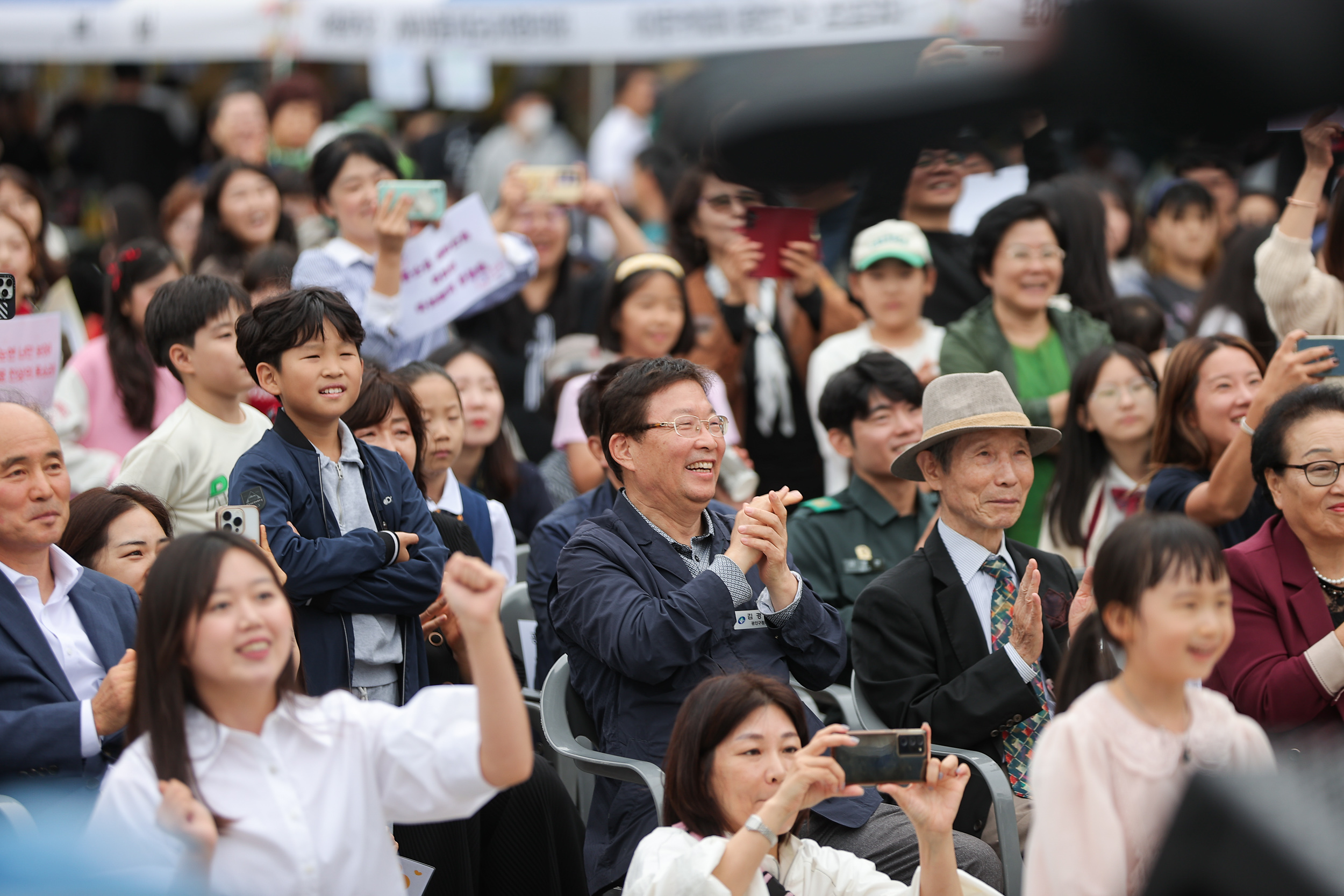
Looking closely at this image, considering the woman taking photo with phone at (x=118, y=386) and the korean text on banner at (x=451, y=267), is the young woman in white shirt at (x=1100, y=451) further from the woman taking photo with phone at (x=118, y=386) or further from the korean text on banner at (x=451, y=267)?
the woman taking photo with phone at (x=118, y=386)

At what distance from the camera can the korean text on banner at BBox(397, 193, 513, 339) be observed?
5281mm

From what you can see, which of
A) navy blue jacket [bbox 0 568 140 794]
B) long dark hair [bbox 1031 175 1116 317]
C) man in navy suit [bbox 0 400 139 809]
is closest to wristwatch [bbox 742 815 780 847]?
man in navy suit [bbox 0 400 139 809]

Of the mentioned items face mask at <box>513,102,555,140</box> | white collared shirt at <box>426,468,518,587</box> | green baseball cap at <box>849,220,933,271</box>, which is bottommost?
white collared shirt at <box>426,468,518,587</box>

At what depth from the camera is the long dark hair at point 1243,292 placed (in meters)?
5.47

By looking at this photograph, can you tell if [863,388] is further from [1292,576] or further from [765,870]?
[765,870]

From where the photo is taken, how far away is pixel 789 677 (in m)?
3.64

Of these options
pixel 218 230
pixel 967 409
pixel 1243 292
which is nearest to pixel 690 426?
pixel 967 409

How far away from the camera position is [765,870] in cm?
297

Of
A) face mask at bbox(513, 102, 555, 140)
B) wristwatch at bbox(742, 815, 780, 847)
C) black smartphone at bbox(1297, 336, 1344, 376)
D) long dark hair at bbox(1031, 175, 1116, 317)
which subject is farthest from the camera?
face mask at bbox(513, 102, 555, 140)

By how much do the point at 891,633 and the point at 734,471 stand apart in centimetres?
141

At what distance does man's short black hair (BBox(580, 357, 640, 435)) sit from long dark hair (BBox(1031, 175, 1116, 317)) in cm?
215

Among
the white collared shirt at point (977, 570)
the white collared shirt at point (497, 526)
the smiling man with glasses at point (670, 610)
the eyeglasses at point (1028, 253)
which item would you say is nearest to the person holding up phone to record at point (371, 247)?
the white collared shirt at point (497, 526)

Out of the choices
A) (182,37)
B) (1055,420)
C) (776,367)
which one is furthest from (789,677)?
(182,37)

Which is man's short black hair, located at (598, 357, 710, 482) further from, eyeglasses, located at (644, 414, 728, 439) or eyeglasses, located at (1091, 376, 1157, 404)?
eyeglasses, located at (1091, 376, 1157, 404)
